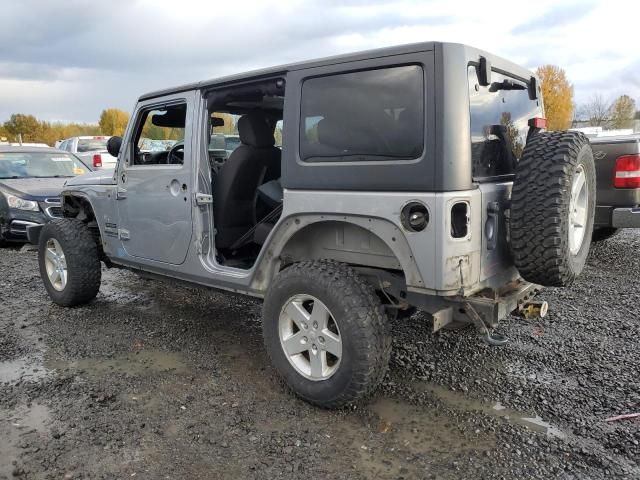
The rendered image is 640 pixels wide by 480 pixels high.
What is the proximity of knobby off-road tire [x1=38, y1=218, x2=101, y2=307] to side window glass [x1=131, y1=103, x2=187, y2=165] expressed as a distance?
101cm

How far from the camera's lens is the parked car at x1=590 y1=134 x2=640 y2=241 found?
5.43m

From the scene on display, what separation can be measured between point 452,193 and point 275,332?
1429 mm

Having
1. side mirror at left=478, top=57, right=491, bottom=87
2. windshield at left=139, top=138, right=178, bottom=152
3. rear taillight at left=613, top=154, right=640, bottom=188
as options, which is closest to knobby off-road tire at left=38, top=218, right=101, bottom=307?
windshield at left=139, top=138, right=178, bottom=152

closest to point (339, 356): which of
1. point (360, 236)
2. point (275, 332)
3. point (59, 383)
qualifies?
point (275, 332)

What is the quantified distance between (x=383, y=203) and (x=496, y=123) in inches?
37.5

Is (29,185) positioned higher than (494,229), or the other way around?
(29,185)

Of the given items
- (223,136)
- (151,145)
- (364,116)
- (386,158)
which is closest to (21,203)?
(151,145)

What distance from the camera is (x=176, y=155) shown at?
4.21 meters

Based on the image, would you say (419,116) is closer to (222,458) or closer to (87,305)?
(222,458)

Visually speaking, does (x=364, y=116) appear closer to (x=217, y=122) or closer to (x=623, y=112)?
(x=217, y=122)

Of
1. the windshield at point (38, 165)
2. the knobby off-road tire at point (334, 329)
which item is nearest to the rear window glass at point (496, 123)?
the knobby off-road tire at point (334, 329)

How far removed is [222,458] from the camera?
2.61 m

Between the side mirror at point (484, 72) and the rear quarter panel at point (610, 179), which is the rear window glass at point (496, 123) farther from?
the rear quarter panel at point (610, 179)

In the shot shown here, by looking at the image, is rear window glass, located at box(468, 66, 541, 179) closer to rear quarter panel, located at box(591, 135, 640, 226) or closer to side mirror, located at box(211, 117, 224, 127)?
side mirror, located at box(211, 117, 224, 127)
